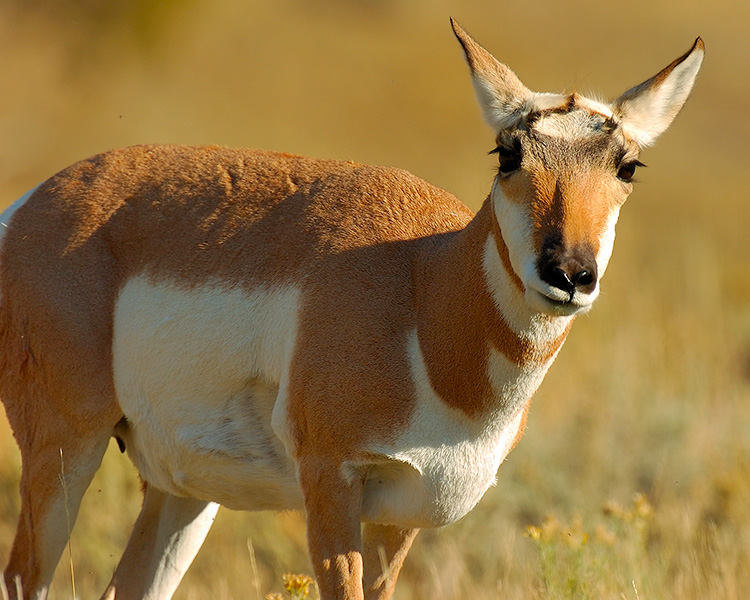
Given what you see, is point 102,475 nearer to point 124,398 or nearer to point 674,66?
point 124,398

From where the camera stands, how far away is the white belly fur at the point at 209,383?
4891mm

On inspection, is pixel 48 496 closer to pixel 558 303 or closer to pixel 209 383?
pixel 209 383

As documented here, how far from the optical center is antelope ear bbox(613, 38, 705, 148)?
447 centimetres

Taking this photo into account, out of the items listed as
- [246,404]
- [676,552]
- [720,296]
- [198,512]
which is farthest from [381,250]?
[720,296]

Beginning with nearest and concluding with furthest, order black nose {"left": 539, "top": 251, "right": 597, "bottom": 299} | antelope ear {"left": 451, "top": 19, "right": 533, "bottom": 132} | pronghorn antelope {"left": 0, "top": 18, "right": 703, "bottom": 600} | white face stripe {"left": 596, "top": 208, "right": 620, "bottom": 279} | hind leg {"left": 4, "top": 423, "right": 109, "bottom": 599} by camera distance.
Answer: black nose {"left": 539, "top": 251, "right": 597, "bottom": 299} < white face stripe {"left": 596, "top": 208, "right": 620, "bottom": 279} < pronghorn antelope {"left": 0, "top": 18, "right": 703, "bottom": 600} < antelope ear {"left": 451, "top": 19, "right": 533, "bottom": 132} < hind leg {"left": 4, "top": 423, "right": 109, "bottom": 599}

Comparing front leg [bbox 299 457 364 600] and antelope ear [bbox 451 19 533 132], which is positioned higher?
antelope ear [bbox 451 19 533 132]

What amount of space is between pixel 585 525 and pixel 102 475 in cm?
432

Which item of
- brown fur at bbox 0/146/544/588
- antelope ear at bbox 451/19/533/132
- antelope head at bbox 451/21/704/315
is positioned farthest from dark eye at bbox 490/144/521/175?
brown fur at bbox 0/146/544/588

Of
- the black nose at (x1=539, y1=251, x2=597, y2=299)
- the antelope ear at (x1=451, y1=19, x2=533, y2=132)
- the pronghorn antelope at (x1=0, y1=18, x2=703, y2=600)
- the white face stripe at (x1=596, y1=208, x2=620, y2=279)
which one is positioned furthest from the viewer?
the antelope ear at (x1=451, y1=19, x2=533, y2=132)

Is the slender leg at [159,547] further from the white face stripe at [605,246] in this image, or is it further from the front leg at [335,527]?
the white face stripe at [605,246]

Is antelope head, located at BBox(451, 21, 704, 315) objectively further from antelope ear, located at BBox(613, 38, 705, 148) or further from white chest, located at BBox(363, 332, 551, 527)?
white chest, located at BBox(363, 332, 551, 527)

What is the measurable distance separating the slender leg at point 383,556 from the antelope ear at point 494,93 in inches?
80.8

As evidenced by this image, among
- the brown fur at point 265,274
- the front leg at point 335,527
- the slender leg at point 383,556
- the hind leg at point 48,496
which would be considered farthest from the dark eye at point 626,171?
the hind leg at point 48,496

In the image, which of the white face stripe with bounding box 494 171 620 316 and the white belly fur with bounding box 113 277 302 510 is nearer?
the white face stripe with bounding box 494 171 620 316
